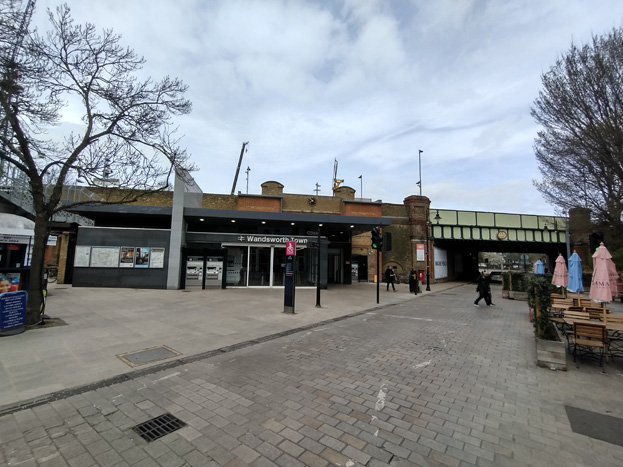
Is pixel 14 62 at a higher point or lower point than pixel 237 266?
higher

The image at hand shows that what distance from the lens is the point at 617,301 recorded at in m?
17.4

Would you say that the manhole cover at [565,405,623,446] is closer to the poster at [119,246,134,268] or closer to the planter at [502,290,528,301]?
the planter at [502,290,528,301]

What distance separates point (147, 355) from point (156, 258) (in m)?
12.4

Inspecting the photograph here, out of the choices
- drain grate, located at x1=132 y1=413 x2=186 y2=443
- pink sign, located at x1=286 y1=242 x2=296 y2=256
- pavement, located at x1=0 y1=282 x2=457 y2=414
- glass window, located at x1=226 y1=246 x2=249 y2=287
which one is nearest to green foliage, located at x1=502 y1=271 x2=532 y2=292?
pavement, located at x1=0 y1=282 x2=457 y2=414

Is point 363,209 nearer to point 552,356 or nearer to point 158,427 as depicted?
point 552,356

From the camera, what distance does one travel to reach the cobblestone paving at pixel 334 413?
2.88 m

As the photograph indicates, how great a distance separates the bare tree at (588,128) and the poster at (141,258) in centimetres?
2032

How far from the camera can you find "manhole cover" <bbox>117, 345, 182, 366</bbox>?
17.6 ft

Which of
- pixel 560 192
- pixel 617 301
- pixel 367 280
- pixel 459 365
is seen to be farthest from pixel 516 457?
pixel 367 280

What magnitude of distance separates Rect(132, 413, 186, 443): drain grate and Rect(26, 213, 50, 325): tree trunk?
6461mm

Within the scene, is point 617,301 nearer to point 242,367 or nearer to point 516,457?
point 516,457

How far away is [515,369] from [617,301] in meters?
18.6

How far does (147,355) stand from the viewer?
18.6 feet

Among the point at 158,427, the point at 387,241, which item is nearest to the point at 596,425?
the point at 158,427
